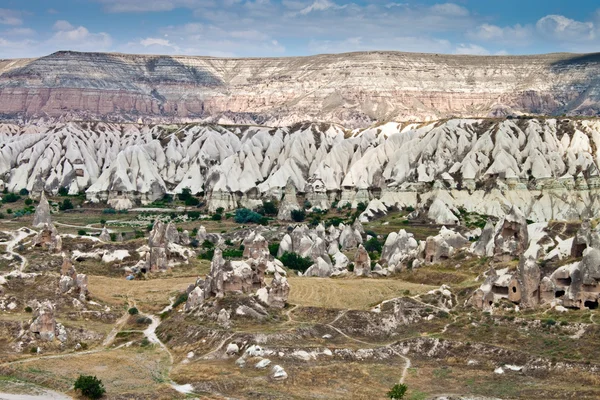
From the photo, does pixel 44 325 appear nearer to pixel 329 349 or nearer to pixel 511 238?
pixel 329 349

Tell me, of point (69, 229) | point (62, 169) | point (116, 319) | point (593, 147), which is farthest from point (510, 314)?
point (62, 169)

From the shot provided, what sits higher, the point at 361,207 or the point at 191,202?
the point at 361,207

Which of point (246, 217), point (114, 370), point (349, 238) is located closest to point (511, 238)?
point (114, 370)

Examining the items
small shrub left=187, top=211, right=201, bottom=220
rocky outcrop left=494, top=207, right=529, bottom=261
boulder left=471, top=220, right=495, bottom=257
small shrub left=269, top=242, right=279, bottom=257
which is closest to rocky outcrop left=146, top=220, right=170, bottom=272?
small shrub left=269, top=242, right=279, bottom=257

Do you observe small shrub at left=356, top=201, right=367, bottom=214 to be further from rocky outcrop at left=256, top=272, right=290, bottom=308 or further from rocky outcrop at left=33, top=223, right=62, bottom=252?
rocky outcrop at left=256, top=272, right=290, bottom=308

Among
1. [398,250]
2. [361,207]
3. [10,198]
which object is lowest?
[10,198]

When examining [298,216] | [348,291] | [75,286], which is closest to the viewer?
[75,286]
